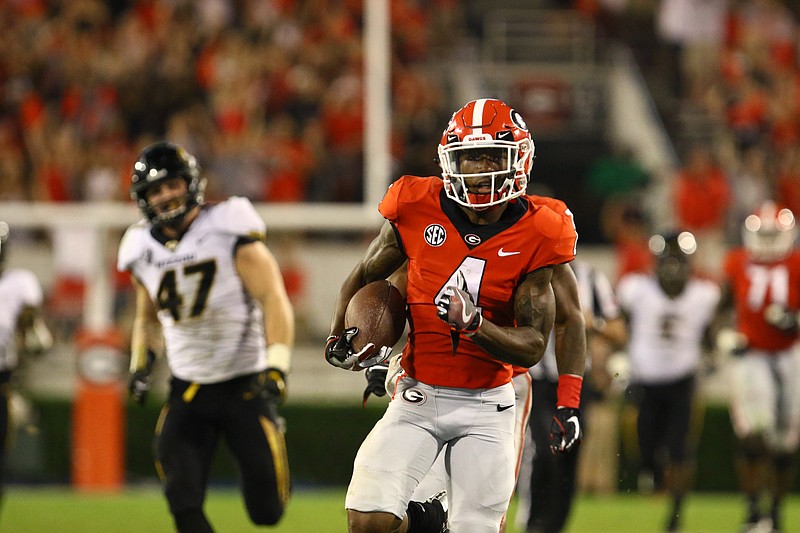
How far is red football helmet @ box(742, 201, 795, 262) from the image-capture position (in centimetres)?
934

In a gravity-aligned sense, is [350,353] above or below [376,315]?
below

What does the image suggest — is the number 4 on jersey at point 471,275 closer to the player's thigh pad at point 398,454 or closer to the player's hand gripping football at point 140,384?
the player's thigh pad at point 398,454

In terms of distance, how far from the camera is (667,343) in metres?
9.46

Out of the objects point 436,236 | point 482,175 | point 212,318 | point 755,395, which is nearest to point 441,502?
point 436,236

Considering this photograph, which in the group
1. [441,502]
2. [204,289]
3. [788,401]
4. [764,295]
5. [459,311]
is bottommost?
[788,401]

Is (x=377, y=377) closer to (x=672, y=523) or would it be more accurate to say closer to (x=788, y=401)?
(x=672, y=523)

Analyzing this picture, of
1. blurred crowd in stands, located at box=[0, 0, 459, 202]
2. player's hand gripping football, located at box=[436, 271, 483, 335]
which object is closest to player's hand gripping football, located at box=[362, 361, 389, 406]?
player's hand gripping football, located at box=[436, 271, 483, 335]

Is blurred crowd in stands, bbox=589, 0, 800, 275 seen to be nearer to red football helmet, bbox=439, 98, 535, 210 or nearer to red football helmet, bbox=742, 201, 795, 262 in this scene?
Answer: red football helmet, bbox=742, 201, 795, 262

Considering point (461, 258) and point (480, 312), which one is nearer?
point (480, 312)

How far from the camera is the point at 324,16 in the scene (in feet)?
45.0

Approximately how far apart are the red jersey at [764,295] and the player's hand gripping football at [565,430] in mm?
4588

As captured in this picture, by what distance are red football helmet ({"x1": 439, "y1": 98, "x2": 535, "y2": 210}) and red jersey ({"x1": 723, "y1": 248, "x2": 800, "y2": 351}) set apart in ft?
15.8

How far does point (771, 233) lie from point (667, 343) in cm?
100

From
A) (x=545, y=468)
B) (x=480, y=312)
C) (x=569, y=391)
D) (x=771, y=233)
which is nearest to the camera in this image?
(x=480, y=312)
